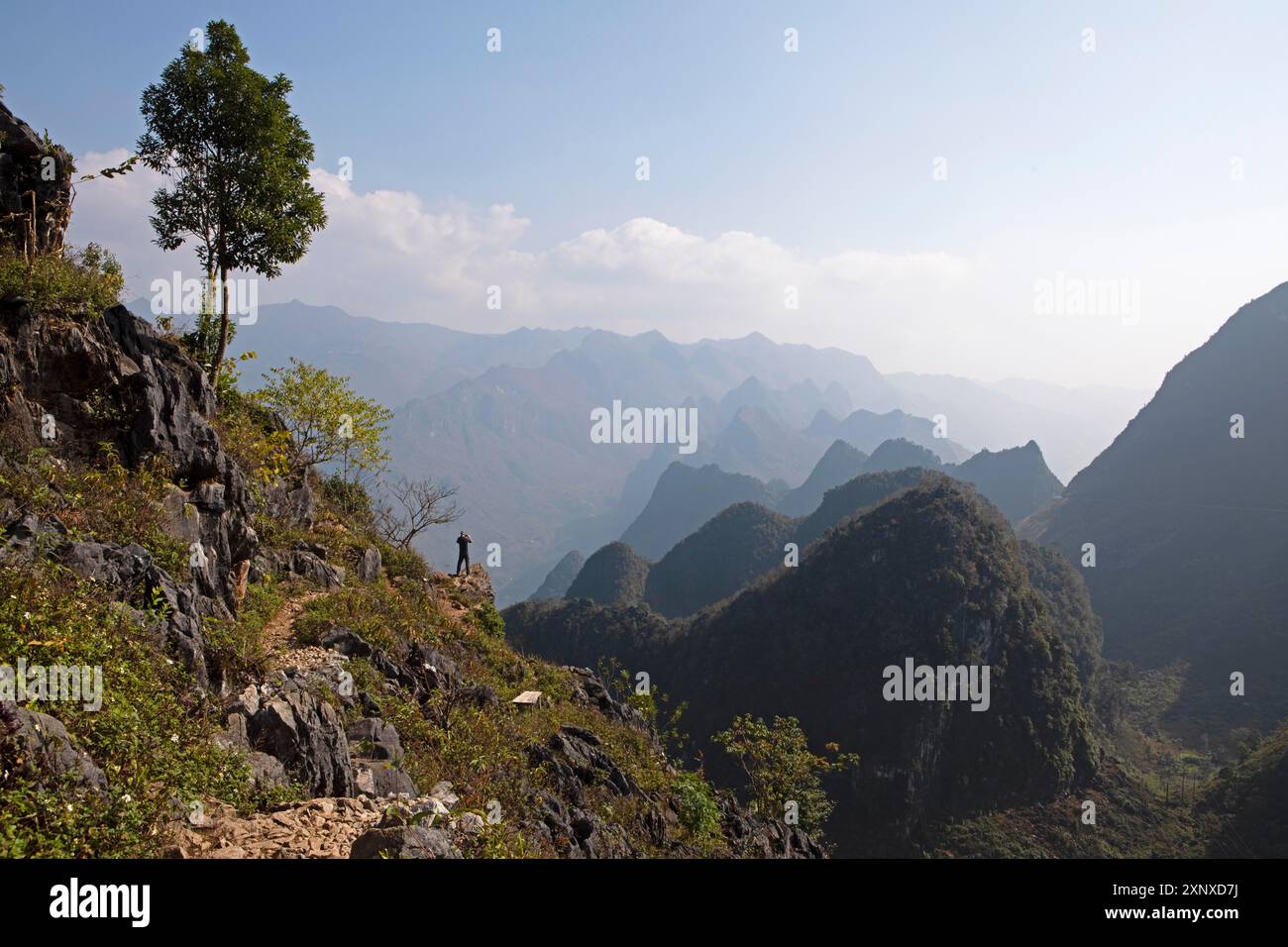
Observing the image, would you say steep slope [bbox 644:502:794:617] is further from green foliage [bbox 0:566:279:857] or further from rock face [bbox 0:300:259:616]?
green foliage [bbox 0:566:279:857]

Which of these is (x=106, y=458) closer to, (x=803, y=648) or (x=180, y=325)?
(x=180, y=325)

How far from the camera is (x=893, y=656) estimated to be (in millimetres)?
62219

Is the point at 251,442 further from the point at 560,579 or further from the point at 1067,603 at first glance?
the point at 560,579

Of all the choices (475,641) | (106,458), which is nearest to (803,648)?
(475,641)

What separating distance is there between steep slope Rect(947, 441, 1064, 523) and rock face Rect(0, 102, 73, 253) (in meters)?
185

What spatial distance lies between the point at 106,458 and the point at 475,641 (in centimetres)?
983

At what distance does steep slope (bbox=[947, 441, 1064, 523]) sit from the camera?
169625 millimetres

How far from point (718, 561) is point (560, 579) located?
71836mm

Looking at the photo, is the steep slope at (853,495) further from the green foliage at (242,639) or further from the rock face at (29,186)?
the rock face at (29,186)

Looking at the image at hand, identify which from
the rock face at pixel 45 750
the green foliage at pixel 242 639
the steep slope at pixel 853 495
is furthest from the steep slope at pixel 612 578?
the rock face at pixel 45 750

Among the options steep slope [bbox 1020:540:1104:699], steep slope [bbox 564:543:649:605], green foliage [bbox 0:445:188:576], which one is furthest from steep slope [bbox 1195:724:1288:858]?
steep slope [bbox 564:543:649:605]

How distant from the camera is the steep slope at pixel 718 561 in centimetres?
12488

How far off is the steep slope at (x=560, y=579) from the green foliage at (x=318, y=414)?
158820mm

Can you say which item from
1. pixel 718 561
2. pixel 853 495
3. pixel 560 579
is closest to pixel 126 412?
pixel 718 561
